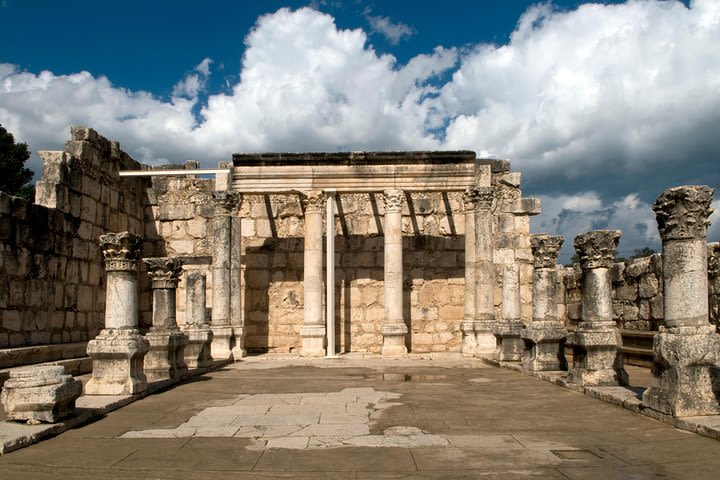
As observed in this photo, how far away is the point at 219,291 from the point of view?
774 inches

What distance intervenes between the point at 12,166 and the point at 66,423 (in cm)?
2963

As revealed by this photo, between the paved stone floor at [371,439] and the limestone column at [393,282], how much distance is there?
7.03 metres

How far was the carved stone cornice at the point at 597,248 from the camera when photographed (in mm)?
11680

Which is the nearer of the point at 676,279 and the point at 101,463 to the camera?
the point at 101,463

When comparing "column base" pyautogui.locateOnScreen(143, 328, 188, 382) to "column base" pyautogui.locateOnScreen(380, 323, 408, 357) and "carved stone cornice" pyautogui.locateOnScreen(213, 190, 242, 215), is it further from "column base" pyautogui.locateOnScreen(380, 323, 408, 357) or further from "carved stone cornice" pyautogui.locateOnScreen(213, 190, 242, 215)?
"column base" pyautogui.locateOnScreen(380, 323, 408, 357)

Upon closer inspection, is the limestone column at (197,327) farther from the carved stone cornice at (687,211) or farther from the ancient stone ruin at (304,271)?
the carved stone cornice at (687,211)

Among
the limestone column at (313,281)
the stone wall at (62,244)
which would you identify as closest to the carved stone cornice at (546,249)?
the limestone column at (313,281)

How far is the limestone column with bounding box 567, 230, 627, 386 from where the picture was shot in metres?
11.3

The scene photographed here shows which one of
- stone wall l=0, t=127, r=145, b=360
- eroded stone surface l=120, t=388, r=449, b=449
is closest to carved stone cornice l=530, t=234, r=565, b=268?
eroded stone surface l=120, t=388, r=449, b=449

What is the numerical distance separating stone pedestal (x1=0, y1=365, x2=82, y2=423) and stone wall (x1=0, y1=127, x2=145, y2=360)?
5.85 metres


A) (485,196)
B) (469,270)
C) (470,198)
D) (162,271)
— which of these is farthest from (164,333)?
(485,196)

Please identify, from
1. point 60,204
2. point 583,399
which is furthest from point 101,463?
point 60,204

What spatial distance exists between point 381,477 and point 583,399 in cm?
549

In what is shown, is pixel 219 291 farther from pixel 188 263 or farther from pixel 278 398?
pixel 278 398
